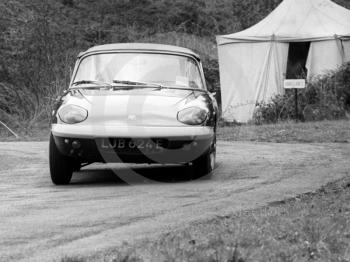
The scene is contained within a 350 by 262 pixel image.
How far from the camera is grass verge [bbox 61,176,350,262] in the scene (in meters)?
4.75

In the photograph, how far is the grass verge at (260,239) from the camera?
4754mm

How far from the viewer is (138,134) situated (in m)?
8.55

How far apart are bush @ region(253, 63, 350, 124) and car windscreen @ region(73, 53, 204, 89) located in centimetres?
1201

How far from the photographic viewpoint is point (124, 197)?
770 cm

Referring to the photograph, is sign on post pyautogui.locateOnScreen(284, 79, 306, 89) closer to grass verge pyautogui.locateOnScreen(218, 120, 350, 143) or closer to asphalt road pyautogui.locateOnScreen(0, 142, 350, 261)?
grass verge pyautogui.locateOnScreen(218, 120, 350, 143)

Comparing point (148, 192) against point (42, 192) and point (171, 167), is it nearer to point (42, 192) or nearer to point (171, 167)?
point (42, 192)

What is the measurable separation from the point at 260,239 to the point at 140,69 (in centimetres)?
493

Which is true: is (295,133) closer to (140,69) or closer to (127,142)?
(140,69)

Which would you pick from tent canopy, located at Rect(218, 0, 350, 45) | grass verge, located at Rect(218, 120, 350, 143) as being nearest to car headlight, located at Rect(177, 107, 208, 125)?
grass verge, located at Rect(218, 120, 350, 143)

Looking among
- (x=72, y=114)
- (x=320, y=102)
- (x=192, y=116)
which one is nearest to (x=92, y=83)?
(x=72, y=114)

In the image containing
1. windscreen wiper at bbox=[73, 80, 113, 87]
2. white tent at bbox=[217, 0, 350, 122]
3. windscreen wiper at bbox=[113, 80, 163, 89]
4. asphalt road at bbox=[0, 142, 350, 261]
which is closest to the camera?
asphalt road at bbox=[0, 142, 350, 261]

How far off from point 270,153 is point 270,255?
759 centimetres

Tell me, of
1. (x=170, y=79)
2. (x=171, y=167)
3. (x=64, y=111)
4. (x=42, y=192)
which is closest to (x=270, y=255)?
(x=42, y=192)

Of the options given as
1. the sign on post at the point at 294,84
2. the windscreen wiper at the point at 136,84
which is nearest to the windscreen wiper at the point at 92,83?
the windscreen wiper at the point at 136,84
